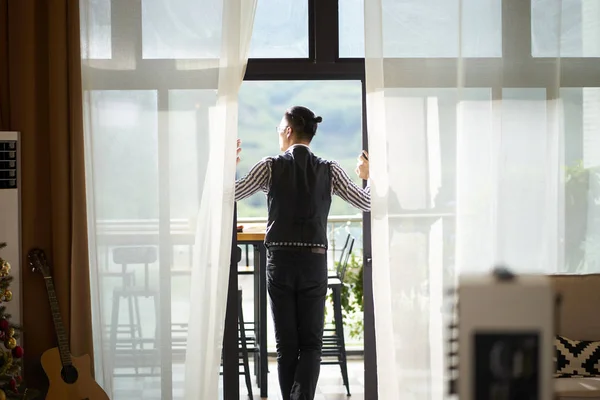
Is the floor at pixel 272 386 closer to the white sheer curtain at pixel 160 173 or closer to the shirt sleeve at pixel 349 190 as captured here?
the white sheer curtain at pixel 160 173

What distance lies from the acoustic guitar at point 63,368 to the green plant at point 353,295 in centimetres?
234

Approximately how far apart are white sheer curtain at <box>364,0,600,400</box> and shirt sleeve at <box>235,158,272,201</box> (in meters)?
0.51

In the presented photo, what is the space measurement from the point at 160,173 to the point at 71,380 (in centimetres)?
102

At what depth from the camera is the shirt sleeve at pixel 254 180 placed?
3371 millimetres

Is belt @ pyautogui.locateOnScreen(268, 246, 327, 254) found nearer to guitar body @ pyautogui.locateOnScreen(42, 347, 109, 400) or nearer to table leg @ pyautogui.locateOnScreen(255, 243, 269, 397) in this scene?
table leg @ pyautogui.locateOnScreen(255, 243, 269, 397)

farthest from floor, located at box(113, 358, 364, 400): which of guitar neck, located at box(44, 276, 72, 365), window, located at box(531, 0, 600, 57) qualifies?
window, located at box(531, 0, 600, 57)

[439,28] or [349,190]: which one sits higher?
[439,28]

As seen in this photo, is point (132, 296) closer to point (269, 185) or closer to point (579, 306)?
point (269, 185)

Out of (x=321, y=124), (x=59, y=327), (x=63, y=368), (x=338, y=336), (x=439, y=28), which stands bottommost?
(x=338, y=336)

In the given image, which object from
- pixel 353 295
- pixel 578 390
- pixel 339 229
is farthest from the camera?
pixel 339 229

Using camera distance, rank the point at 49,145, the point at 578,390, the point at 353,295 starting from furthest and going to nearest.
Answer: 1. the point at 353,295
2. the point at 49,145
3. the point at 578,390

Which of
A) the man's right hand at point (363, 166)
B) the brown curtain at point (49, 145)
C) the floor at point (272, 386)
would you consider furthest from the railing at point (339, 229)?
the brown curtain at point (49, 145)

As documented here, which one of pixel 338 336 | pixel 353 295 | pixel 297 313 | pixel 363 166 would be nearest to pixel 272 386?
pixel 338 336

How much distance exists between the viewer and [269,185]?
3.42 metres
